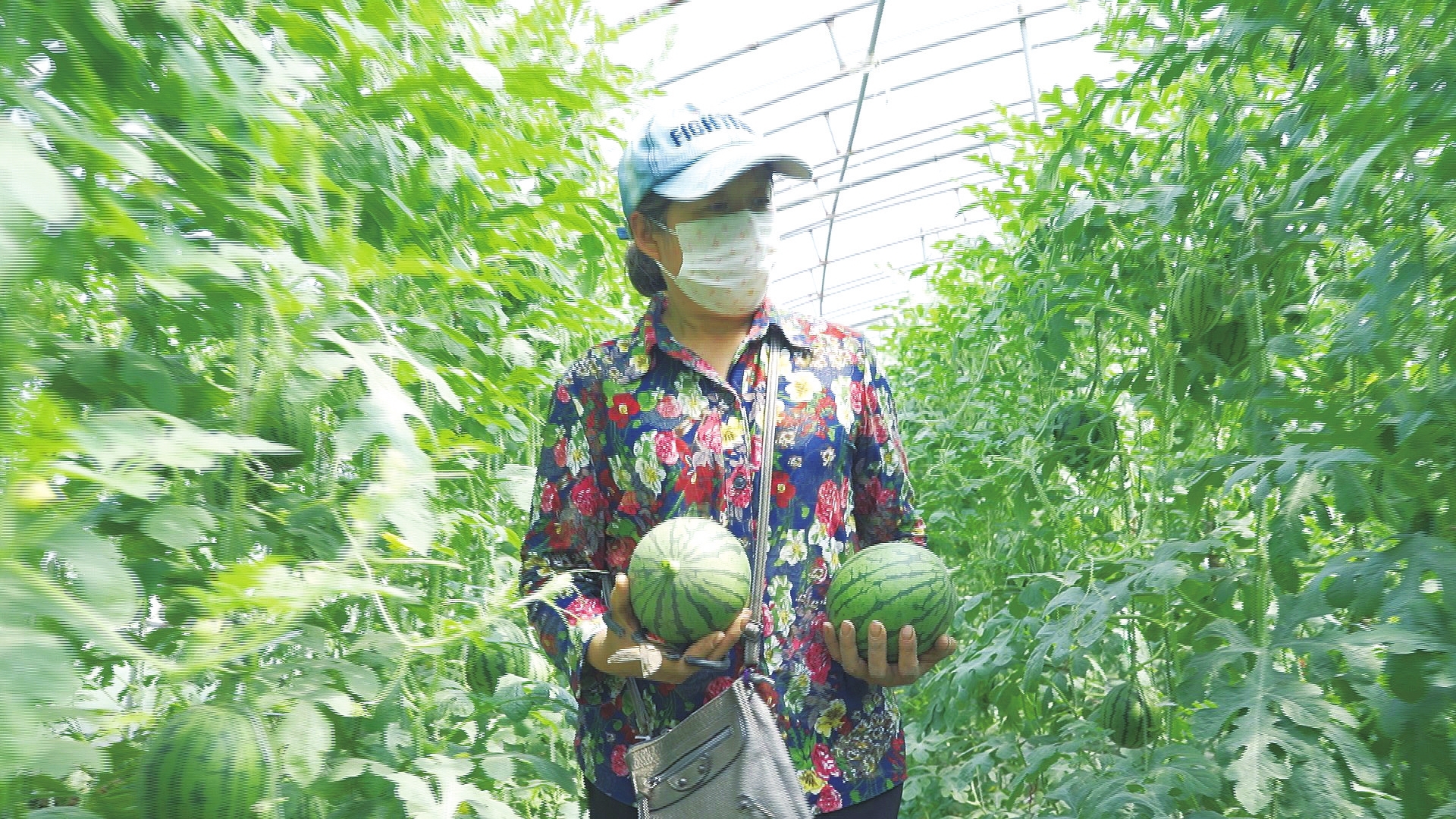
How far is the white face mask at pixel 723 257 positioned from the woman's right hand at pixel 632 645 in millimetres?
561

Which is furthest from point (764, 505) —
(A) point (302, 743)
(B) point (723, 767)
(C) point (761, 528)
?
(A) point (302, 743)

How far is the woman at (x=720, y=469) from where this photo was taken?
1897 mm

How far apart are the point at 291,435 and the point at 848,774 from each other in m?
1.07

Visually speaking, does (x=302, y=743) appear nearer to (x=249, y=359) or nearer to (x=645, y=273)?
(x=249, y=359)

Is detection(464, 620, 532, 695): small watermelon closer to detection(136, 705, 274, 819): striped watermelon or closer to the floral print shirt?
the floral print shirt

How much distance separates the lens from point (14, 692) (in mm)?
629

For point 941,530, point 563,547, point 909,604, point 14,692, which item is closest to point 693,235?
point 563,547

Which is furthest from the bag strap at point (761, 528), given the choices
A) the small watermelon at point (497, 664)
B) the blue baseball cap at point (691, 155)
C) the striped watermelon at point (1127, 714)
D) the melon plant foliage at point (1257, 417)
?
the striped watermelon at point (1127, 714)

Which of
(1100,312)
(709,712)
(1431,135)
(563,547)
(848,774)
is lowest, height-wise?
(848,774)

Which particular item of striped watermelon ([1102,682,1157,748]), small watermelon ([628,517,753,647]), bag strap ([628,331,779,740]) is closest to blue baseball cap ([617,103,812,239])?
bag strap ([628,331,779,740])

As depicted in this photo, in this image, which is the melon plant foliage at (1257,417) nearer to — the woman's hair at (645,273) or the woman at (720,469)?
the woman at (720,469)

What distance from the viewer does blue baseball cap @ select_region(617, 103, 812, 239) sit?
6.29 ft

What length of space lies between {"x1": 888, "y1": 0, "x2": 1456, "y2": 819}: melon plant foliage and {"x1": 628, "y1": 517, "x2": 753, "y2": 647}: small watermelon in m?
0.73

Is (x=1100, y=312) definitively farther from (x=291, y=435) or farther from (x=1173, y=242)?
(x=291, y=435)
